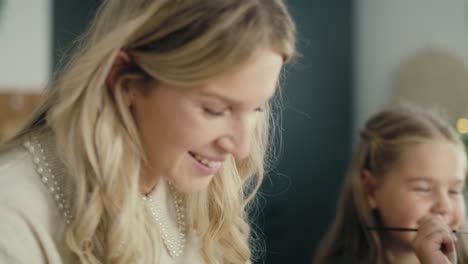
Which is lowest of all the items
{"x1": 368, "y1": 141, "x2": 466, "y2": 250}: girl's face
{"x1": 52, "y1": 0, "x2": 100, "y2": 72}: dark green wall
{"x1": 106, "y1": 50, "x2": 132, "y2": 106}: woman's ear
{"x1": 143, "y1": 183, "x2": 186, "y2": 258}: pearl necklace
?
{"x1": 368, "y1": 141, "x2": 466, "y2": 250}: girl's face

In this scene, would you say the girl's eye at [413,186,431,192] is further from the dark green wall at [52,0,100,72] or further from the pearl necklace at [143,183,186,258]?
the dark green wall at [52,0,100,72]

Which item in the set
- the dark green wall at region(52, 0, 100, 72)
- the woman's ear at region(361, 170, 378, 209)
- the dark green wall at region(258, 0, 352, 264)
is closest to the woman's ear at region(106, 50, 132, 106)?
the woman's ear at region(361, 170, 378, 209)

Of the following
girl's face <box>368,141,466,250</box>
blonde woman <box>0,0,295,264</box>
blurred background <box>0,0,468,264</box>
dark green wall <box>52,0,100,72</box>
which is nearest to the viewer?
blonde woman <box>0,0,295,264</box>

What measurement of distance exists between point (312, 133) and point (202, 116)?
9.90 feet

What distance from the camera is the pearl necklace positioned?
4.08ft

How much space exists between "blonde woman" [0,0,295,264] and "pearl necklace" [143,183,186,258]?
0.12m

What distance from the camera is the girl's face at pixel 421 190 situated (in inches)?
60.2

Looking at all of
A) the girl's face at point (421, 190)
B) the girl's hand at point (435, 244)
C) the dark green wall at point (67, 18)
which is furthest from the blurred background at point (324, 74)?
the girl's hand at point (435, 244)

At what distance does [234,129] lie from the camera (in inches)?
40.4

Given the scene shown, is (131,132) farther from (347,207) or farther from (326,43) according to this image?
(326,43)

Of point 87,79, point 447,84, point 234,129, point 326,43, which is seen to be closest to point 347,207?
point 234,129

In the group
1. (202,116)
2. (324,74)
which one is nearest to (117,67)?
(202,116)

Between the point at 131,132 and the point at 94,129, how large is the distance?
2.5 inches

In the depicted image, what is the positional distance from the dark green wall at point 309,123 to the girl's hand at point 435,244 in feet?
7.49
